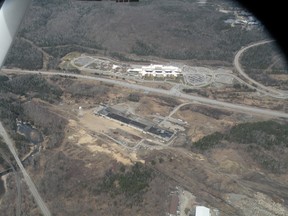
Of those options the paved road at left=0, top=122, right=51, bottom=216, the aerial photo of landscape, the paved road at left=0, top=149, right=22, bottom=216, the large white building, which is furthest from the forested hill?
the paved road at left=0, top=149, right=22, bottom=216

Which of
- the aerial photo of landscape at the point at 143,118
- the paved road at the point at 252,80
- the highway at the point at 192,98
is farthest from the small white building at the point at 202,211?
the paved road at the point at 252,80

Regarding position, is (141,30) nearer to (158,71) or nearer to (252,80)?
(158,71)

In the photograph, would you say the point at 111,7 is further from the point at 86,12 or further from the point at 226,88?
the point at 226,88

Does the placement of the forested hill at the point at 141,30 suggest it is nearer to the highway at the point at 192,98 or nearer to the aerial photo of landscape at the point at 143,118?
the aerial photo of landscape at the point at 143,118

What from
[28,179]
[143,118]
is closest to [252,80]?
[143,118]

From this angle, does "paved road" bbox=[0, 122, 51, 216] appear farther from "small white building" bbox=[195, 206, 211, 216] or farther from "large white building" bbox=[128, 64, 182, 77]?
"large white building" bbox=[128, 64, 182, 77]

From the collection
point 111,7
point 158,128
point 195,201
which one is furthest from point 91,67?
point 195,201
